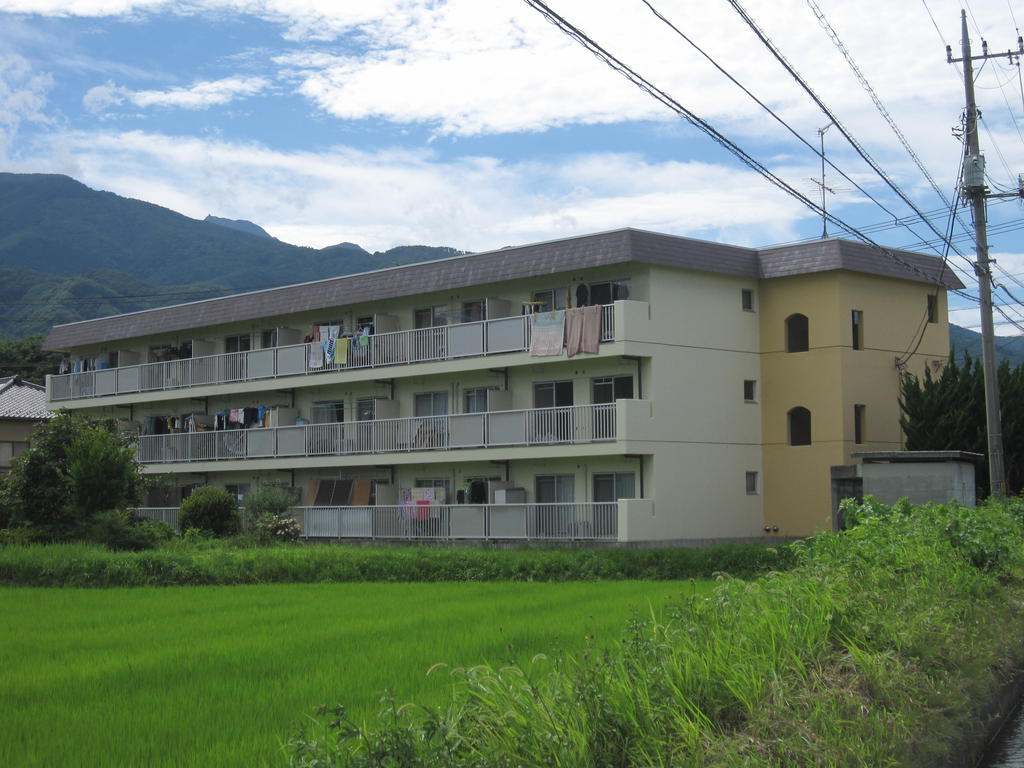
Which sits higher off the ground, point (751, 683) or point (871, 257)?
point (871, 257)

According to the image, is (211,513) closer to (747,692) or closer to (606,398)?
(606,398)

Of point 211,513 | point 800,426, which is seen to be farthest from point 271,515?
point 800,426

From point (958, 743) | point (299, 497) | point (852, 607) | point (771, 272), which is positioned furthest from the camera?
point (299, 497)

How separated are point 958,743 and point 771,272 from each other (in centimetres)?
2720

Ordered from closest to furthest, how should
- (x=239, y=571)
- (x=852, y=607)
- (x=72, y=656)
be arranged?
(x=852, y=607), (x=72, y=656), (x=239, y=571)

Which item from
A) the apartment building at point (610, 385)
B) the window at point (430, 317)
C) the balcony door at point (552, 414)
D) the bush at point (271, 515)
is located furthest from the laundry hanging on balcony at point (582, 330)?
the bush at point (271, 515)

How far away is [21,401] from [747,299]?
39607 mm

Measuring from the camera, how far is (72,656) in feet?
41.4

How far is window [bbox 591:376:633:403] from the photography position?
32344mm

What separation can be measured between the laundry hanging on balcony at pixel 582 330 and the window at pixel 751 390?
18.4 ft

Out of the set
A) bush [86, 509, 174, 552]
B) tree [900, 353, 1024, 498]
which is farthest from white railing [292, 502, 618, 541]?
tree [900, 353, 1024, 498]

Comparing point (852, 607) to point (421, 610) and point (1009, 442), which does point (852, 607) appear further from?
point (1009, 442)

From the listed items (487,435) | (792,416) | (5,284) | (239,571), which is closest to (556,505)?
(487,435)

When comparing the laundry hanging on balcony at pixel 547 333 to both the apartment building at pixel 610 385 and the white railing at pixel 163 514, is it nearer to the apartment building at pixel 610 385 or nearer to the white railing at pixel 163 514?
the apartment building at pixel 610 385
